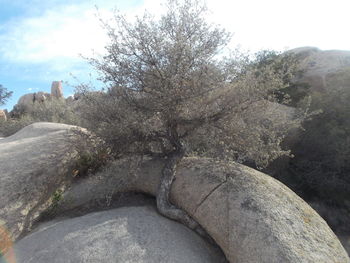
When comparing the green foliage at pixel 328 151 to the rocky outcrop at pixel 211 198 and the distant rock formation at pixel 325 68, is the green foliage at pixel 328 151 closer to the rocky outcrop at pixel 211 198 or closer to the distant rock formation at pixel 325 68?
the distant rock formation at pixel 325 68

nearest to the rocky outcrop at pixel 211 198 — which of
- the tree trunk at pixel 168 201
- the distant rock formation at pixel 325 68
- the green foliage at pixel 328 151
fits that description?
the tree trunk at pixel 168 201

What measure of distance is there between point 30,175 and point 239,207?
4.15 metres

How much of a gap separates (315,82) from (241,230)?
1194 centimetres

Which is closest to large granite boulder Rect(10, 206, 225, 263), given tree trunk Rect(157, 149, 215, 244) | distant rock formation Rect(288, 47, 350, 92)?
tree trunk Rect(157, 149, 215, 244)

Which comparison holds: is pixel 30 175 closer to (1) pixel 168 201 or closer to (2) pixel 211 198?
(1) pixel 168 201

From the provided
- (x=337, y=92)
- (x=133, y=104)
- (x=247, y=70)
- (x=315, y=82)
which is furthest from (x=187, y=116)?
(x=315, y=82)

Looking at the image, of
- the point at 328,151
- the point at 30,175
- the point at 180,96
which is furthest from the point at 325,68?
the point at 30,175

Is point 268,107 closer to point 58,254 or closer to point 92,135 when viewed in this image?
point 92,135

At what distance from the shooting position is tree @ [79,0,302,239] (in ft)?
19.2

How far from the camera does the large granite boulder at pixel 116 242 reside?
14.2ft

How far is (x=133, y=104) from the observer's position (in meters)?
6.17

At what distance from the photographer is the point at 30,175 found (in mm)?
6176

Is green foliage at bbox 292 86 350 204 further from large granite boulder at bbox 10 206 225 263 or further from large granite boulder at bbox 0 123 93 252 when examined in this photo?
large granite boulder at bbox 0 123 93 252

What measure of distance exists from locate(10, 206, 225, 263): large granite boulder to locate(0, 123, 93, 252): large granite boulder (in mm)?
483
